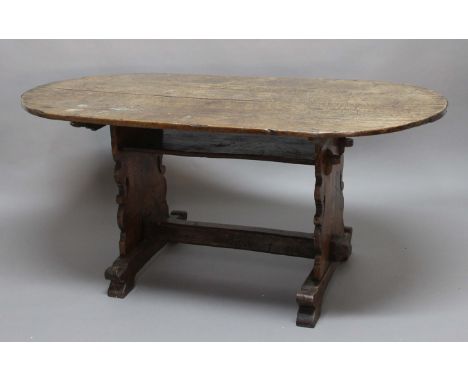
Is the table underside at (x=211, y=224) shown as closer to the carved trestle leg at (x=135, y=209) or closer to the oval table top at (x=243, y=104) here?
the carved trestle leg at (x=135, y=209)

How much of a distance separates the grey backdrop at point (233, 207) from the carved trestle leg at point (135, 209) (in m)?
0.09

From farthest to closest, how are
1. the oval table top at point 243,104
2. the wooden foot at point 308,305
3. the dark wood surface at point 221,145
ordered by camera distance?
the dark wood surface at point 221,145
the wooden foot at point 308,305
the oval table top at point 243,104

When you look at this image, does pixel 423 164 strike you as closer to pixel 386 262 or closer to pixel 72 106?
pixel 386 262

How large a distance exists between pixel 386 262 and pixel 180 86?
1254 millimetres

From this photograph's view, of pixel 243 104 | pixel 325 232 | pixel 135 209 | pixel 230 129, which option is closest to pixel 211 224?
pixel 135 209

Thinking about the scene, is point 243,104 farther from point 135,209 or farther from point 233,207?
point 233,207

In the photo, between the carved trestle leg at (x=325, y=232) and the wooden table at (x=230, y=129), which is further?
the carved trestle leg at (x=325, y=232)

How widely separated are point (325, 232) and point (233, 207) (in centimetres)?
109

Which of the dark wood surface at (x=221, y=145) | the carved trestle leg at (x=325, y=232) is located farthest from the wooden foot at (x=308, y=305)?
the dark wood surface at (x=221, y=145)

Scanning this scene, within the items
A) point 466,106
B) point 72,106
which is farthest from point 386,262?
point 72,106

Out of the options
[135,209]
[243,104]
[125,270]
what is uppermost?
[243,104]

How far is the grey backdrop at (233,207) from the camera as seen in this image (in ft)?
11.8

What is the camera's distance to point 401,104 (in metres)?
3.45

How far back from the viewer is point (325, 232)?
3684mm
